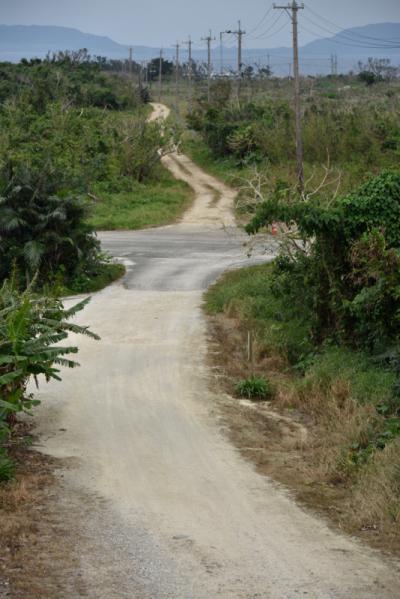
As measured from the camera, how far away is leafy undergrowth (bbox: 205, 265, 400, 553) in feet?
22.6

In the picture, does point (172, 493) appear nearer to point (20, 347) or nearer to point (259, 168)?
point (20, 347)

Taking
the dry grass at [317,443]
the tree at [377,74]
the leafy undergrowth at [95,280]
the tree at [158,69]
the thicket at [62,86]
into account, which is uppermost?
the tree at [158,69]

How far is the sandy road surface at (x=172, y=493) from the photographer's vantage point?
548 cm

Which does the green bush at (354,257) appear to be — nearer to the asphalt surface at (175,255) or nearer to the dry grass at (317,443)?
the dry grass at (317,443)

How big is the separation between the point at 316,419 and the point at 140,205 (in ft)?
84.6

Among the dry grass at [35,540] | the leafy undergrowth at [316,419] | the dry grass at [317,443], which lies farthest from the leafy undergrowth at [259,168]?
the dry grass at [35,540]

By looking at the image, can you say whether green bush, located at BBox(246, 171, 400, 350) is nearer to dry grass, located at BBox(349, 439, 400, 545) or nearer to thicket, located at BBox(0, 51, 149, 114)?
dry grass, located at BBox(349, 439, 400, 545)

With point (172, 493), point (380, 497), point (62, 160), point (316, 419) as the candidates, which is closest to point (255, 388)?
point (316, 419)

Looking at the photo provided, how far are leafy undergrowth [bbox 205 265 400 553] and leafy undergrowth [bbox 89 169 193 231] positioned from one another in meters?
16.5

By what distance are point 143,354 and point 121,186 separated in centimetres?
2441

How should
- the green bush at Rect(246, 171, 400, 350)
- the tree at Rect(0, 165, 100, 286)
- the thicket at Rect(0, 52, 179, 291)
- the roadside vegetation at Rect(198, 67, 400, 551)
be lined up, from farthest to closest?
1. the thicket at Rect(0, 52, 179, 291)
2. the tree at Rect(0, 165, 100, 286)
3. the green bush at Rect(246, 171, 400, 350)
4. the roadside vegetation at Rect(198, 67, 400, 551)

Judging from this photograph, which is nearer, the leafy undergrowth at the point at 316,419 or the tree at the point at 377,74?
the leafy undergrowth at the point at 316,419

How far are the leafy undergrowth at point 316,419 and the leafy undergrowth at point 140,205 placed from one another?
54.2 ft

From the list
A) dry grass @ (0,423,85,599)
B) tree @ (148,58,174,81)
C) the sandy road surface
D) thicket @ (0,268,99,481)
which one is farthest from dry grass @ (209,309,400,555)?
tree @ (148,58,174,81)
